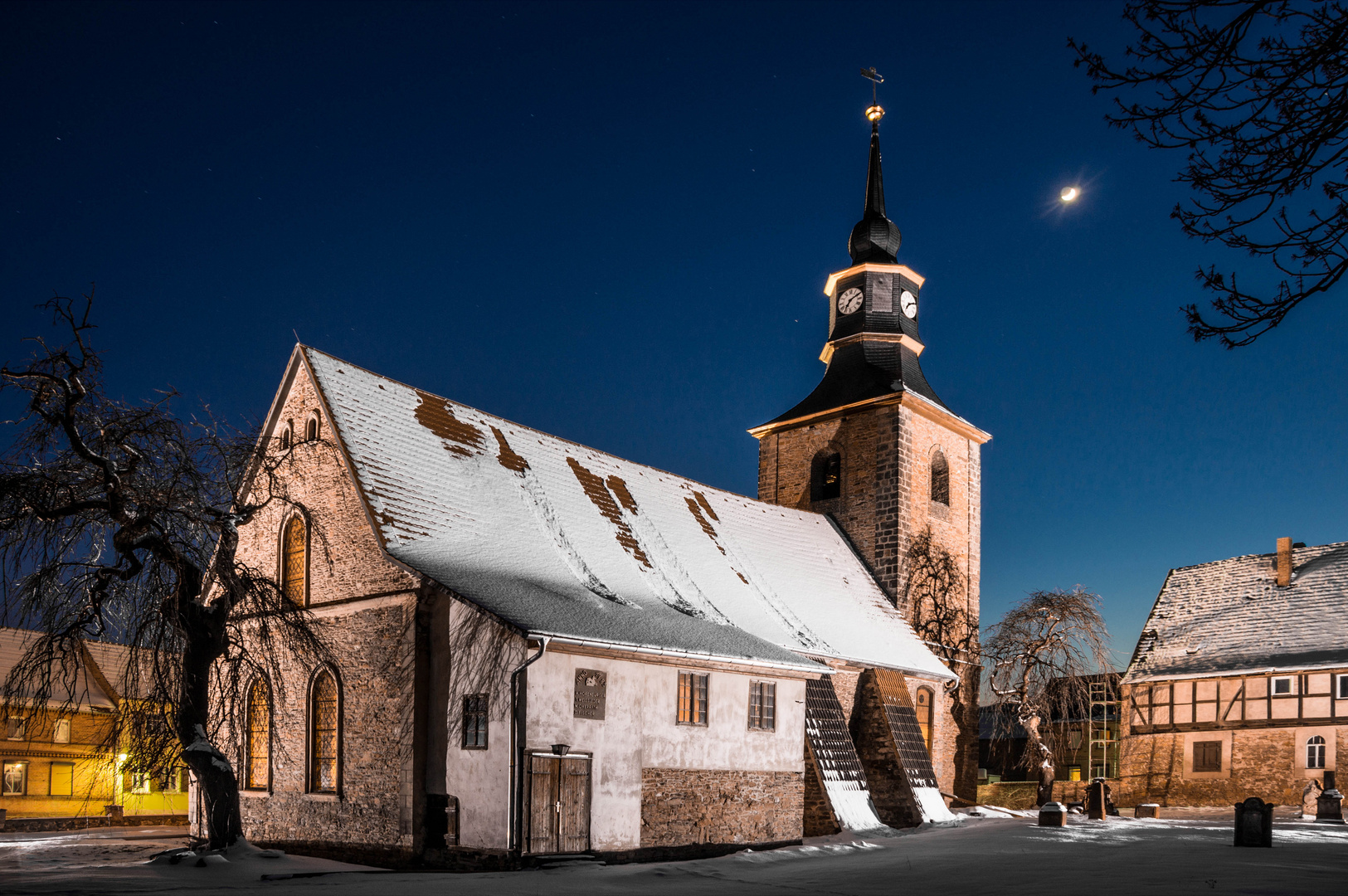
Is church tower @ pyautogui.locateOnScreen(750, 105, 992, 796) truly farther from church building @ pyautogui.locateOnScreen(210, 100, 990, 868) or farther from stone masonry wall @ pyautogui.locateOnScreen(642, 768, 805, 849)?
→ stone masonry wall @ pyautogui.locateOnScreen(642, 768, 805, 849)

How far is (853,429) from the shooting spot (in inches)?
1262

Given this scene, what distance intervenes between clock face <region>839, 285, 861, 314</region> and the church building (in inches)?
353

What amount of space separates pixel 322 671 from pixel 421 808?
3617mm

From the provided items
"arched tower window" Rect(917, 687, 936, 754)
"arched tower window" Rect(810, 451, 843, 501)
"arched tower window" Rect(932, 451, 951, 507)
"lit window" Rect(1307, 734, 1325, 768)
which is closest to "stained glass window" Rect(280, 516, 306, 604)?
"arched tower window" Rect(917, 687, 936, 754)

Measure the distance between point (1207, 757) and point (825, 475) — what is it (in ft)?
46.9

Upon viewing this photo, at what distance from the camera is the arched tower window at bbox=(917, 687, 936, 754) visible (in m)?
27.8

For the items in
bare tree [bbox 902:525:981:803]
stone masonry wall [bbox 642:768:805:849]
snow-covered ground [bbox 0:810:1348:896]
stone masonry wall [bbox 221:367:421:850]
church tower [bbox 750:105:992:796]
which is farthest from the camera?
church tower [bbox 750:105:992:796]

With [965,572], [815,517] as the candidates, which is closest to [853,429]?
[815,517]

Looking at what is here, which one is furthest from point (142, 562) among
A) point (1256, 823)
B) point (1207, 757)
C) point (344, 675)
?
point (1207, 757)

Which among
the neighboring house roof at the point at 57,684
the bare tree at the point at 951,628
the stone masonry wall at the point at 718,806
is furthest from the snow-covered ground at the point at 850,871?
the neighboring house roof at the point at 57,684

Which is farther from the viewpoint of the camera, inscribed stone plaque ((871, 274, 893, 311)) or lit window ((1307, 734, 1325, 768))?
inscribed stone plaque ((871, 274, 893, 311))

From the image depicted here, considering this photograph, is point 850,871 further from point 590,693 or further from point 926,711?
point 926,711

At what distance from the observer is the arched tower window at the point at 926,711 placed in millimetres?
27844

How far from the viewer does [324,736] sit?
743 inches
